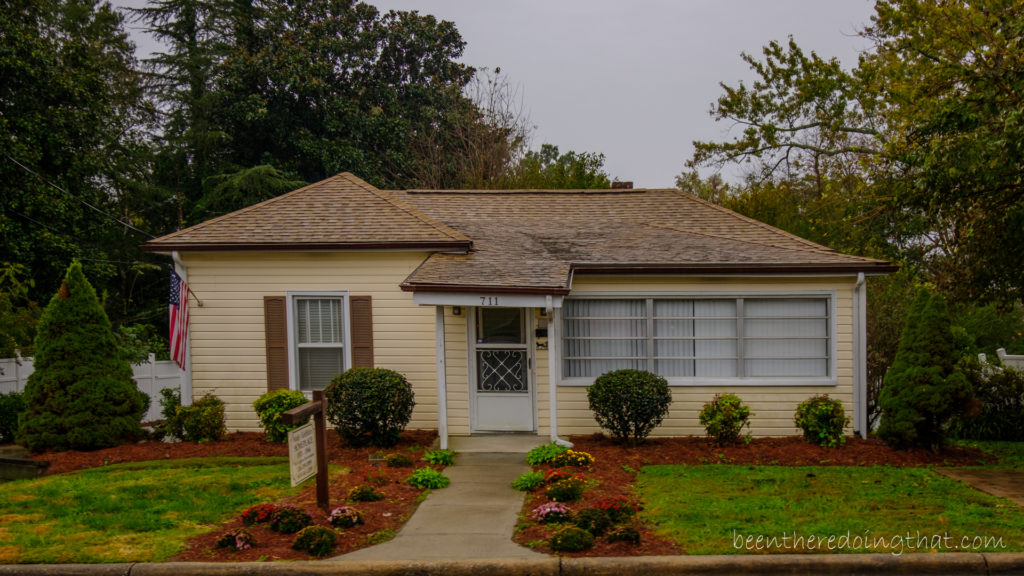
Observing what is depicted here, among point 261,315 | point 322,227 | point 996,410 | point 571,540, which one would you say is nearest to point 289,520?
point 571,540

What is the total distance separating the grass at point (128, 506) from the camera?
6.55m

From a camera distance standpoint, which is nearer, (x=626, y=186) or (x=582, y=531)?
(x=582, y=531)

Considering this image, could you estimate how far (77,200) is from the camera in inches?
802

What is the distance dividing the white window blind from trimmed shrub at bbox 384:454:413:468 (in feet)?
8.91

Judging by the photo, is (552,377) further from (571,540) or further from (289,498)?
(571,540)

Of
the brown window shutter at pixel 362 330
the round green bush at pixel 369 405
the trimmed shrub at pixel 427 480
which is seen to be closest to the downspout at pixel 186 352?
the brown window shutter at pixel 362 330

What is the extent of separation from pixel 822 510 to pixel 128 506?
7.62 meters

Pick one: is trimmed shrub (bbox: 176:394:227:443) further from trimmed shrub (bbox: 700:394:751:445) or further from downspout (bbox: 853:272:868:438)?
downspout (bbox: 853:272:868:438)

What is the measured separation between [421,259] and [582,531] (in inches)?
255

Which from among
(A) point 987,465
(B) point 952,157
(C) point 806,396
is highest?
(B) point 952,157

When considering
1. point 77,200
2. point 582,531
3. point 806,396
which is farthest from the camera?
point 77,200

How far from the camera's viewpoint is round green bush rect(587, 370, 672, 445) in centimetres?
1066

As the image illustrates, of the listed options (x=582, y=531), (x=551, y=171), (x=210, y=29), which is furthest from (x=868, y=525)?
(x=210, y=29)

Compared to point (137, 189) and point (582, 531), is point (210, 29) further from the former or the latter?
point (582, 531)
